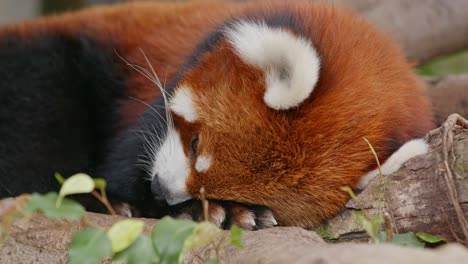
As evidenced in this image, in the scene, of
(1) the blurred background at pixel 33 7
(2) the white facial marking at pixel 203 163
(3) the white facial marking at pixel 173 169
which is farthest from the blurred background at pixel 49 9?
(2) the white facial marking at pixel 203 163

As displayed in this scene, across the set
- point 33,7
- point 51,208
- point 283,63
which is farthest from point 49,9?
point 51,208

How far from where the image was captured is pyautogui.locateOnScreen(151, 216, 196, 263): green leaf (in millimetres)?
1688

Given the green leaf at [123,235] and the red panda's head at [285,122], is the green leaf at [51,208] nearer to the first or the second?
the green leaf at [123,235]

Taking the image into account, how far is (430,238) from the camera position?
2.11 meters

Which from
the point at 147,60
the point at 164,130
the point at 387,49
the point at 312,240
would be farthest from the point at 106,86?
the point at 312,240

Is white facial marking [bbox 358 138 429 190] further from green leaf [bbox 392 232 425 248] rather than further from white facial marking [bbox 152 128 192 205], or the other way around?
white facial marking [bbox 152 128 192 205]

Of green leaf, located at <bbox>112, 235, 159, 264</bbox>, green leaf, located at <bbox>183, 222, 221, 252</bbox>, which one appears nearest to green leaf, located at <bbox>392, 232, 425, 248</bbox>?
green leaf, located at <bbox>183, 222, 221, 252</bbox>

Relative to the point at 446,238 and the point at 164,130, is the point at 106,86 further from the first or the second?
the point at 446,238

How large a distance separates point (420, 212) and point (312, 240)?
38 centimetres

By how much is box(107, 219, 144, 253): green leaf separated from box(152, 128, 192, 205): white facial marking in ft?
2.36

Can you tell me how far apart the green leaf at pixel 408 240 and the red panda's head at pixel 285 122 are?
0.30 m

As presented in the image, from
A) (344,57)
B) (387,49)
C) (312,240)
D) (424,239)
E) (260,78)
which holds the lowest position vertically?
(312,240)

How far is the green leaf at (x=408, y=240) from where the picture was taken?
207 centimetres

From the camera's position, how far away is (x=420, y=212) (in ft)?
7.20
